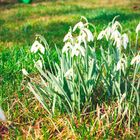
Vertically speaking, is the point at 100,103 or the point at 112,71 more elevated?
the point at 112,71

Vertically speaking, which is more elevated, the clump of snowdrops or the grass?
the clump of snowdrops

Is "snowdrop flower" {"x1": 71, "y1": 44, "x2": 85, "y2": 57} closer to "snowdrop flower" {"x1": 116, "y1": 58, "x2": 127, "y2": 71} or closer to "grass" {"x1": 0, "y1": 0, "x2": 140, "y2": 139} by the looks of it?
"snowdrop flower" {"x1": 116, "y1": 58, "x2": 127, "y2": 71}

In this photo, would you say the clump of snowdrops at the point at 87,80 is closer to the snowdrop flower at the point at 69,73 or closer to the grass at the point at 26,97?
the snowdrop flower at the point at 69,73

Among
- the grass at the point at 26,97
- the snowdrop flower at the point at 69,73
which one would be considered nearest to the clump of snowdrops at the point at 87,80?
the snowdrop flower at the point at 69,73

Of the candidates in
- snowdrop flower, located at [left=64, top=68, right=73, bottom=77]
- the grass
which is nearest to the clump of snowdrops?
snowdrop flower, located at [left=64, top=68, right=73, bottom=77]

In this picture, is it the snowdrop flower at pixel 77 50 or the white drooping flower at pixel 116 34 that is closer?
the snowdrop flower at pixel 77 50

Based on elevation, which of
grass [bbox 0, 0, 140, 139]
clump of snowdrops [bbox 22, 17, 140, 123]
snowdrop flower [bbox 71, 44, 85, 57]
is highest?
snowdrop flower [bbox 71, 44, 85, 57]

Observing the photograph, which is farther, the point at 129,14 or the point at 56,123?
the point at 129,14

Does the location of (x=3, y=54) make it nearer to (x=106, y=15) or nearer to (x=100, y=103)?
(x=100, y=103)

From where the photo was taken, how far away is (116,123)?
347 centimetres

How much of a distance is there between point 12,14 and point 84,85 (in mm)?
7291

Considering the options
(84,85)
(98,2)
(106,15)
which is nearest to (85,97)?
(84,85)

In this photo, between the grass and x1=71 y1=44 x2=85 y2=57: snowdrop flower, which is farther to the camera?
the grass

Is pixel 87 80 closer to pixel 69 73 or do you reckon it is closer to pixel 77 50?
pixel 69 73
